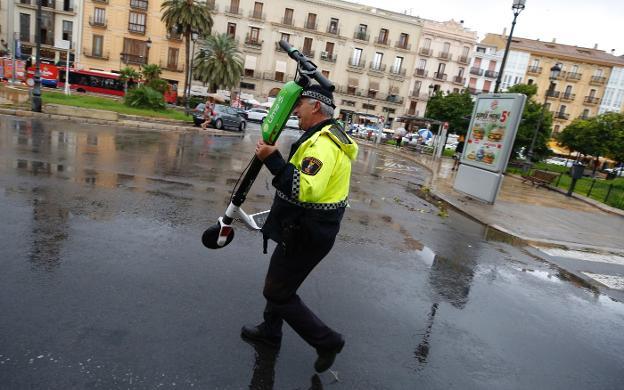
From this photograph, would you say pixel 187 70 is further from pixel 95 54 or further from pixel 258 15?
pixel 95 54

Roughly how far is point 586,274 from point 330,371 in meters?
5.50

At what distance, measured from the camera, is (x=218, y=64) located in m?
44.4

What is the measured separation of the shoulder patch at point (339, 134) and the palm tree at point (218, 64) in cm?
4485

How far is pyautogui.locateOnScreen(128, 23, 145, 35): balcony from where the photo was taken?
49.0 meters

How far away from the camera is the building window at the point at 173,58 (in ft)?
165

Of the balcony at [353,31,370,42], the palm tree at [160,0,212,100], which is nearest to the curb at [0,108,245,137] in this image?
the palm tree at [160,0,212,100]

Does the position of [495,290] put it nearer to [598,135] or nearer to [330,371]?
[330,371]

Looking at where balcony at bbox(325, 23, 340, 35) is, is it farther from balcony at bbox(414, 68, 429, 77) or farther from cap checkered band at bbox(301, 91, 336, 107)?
cap checkered band at bbox(301, 91, 336, 107)

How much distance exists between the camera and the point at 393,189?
12.4 meters

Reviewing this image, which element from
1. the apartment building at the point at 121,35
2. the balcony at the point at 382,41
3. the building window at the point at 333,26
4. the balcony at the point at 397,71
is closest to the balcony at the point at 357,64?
the balcony at the point at 382,41

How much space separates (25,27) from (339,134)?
59107 millimetres

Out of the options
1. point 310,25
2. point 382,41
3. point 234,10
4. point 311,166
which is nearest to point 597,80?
point 382,41

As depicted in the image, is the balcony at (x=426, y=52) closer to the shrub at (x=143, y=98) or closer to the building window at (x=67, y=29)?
the shrub at (x=143, y=98)

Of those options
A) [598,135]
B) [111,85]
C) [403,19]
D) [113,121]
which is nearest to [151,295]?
[113,121]
